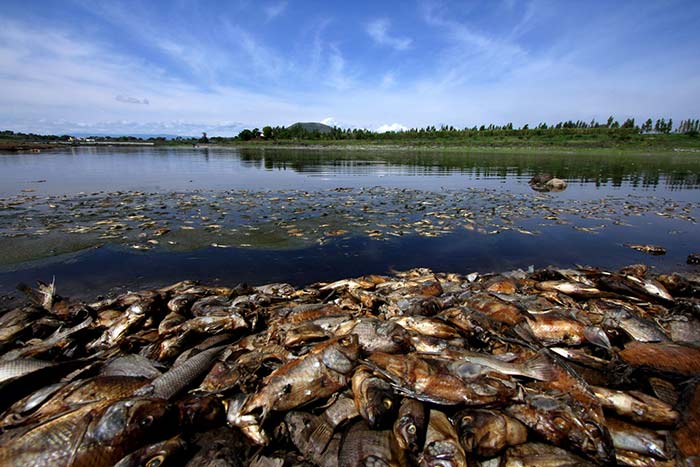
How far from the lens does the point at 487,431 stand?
97.3 inches

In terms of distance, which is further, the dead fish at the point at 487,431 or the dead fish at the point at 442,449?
A: the dead fish at the point at 487,431

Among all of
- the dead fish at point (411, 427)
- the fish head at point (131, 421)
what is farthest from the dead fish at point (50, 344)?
the dead fish at point (411, 427)

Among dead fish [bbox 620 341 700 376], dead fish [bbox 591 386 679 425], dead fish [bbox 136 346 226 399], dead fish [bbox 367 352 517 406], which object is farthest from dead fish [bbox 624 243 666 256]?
dead fish [bbox 136 346 226 399]

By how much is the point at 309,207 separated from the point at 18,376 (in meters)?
11.4

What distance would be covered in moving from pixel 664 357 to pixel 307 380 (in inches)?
144

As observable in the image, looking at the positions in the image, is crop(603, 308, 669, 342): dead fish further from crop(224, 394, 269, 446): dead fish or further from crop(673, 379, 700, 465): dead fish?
crop(224, 394, 269, 446): dead fish

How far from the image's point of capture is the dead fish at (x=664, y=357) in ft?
10.2

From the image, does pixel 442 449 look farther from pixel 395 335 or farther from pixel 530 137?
pixel 530 137

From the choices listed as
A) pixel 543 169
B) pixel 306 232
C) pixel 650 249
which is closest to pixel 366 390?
pixel 306 232

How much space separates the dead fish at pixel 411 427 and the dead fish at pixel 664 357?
243cm

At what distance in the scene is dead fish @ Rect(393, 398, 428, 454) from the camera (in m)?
2.41

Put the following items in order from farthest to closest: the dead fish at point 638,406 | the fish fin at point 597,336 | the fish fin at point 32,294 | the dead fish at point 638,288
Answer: the fish fin at point 32,294 < the dead fish at point 638,288 < the fish fin at point 597,336 < the dead fish at point 638,406

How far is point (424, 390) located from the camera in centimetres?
277

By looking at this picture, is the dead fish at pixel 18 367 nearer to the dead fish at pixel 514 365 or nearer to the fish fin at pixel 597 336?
the dead fish at pixel 514 365
